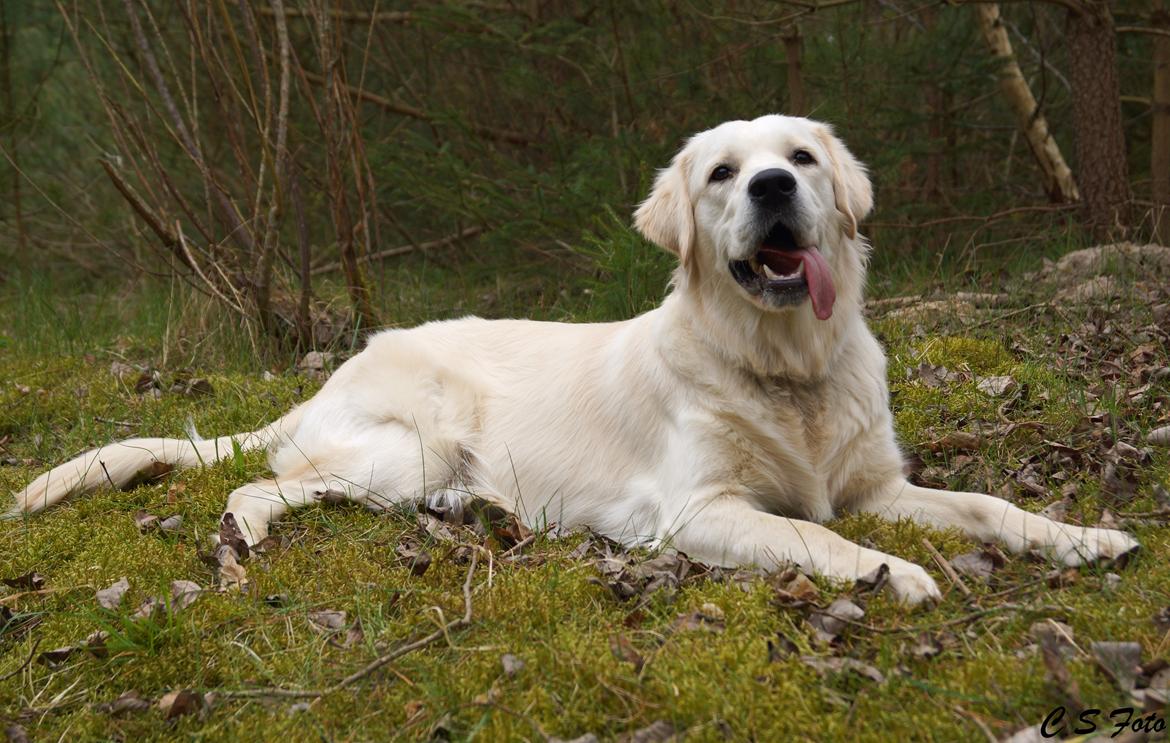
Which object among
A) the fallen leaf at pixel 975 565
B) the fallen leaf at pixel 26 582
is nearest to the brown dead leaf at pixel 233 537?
the fallen leaf at pixel 26 582

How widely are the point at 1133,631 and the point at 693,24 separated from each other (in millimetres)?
6121

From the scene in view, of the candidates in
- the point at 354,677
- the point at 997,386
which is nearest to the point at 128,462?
the point at 354,677

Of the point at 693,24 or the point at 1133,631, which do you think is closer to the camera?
the point at 1133,631

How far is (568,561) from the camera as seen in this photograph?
285 cm

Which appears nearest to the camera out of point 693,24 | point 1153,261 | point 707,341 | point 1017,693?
point 1017,693

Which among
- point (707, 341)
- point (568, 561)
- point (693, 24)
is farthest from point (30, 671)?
point (693, 24)

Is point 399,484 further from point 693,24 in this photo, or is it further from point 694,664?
point 693,24

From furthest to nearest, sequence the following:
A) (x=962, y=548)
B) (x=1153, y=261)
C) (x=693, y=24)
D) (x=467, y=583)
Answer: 1. (x=693, y=24)
2. (x=1153, y=261)
3. (x=962, y=548)
4. (x=467, y=583)

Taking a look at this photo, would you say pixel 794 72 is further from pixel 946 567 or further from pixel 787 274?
pixel 946 567

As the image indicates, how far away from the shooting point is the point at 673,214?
11.5 feet

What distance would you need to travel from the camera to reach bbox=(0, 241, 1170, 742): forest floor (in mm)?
1913

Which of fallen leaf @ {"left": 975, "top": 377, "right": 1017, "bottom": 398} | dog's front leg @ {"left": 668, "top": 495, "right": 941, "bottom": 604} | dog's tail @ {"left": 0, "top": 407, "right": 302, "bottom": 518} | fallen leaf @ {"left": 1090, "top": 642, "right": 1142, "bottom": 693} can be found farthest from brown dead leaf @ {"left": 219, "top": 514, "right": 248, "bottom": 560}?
fallen leaf @ {"left": 975, "top": 377, "right": 1017, "bottom": 398}

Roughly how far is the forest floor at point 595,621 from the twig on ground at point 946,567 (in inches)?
0.5

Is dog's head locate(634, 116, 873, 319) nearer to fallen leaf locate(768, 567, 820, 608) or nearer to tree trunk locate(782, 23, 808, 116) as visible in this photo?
fallen leaf locate(768, 567, 820, 608)
